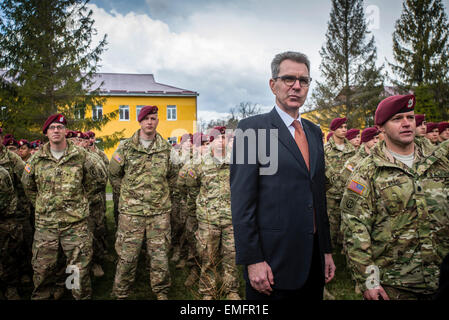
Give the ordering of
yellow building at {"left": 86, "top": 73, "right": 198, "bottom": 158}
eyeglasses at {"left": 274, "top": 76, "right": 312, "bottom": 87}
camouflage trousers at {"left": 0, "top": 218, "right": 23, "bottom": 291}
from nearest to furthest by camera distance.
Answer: eyeglasses at {"left": 274, "top": 76, "right": 312, "bottom": 87} < camouflage trousers at {"left": 0, "top": 218, "right": 23, "bottom": 291} < yellow building at {"left": 86, "top": 73, "right": 198, "bottom": 158}

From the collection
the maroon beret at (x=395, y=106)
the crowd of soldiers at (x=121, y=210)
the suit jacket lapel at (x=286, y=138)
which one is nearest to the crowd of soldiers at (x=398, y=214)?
the maroon beret at (x=395, y=106)

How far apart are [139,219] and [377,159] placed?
3.23 meters

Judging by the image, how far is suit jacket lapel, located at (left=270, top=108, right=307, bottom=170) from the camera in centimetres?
192

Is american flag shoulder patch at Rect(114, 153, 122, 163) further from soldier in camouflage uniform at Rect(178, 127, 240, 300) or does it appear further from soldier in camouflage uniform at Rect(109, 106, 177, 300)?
soldier in camouflage uniform at Rect(178, 127, 240, 300)

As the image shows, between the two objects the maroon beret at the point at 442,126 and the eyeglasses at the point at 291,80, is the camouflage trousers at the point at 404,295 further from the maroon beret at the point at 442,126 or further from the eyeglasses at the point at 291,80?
the maroon beret at the point at 442,126

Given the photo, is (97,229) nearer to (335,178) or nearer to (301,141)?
(335,178)

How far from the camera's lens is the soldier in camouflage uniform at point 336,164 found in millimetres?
5820

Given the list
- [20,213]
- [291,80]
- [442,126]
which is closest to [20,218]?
[20,213]

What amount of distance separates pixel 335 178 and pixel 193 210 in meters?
2.85

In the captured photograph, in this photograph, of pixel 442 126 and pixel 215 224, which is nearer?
pixel 215 224

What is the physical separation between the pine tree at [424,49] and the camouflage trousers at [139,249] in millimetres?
22466

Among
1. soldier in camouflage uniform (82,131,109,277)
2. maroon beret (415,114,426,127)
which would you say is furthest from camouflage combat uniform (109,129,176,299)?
maroon beret (415,114,426,127)

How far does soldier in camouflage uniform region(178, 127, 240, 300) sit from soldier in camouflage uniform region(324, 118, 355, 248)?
2.46 metres

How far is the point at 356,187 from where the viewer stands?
2.26m
